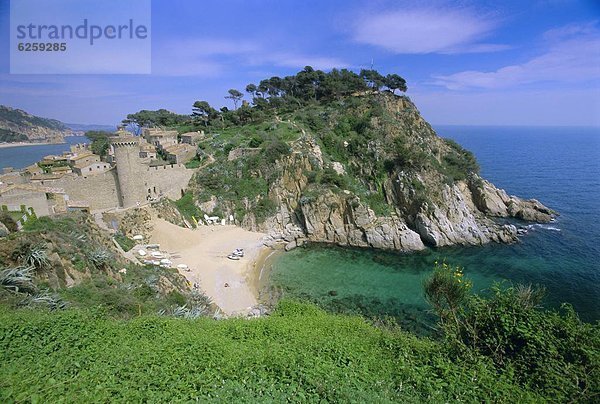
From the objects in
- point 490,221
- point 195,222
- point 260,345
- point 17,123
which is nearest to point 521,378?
point 260,345

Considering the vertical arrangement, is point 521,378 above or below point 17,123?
below

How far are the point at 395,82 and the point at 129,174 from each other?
42.0 m

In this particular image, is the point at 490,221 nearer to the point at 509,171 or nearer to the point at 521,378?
the point at 521,378

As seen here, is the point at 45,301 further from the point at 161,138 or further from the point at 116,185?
the point at 161,138

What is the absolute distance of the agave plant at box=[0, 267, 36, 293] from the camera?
10438 mm

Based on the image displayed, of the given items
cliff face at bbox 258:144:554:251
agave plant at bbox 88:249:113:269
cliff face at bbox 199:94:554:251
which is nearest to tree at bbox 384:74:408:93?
cliff face at bbox 199:94:554:251

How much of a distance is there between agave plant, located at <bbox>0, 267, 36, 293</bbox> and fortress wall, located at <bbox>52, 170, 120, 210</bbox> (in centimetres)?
1403

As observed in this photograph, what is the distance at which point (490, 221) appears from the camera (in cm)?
3497

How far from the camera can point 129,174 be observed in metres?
24.8

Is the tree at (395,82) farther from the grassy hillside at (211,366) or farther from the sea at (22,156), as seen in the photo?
the sea at (22,156)

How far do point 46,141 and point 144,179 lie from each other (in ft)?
502

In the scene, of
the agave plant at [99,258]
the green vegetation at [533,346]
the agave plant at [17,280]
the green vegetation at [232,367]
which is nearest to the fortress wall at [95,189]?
the agave plant at [99,258]

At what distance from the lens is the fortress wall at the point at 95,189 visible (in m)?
22.8

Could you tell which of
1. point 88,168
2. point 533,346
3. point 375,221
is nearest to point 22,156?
point 88,168
